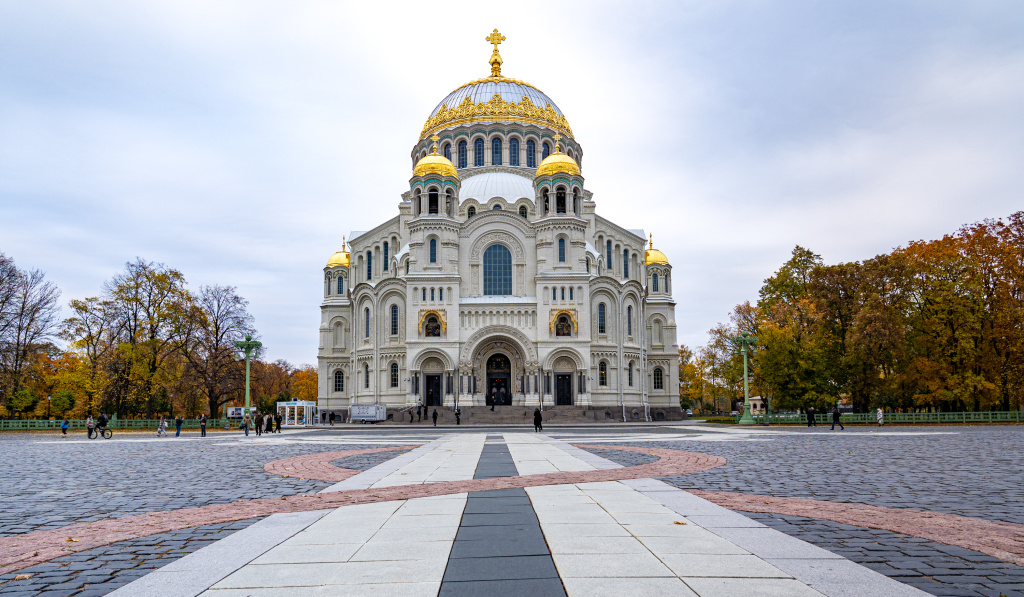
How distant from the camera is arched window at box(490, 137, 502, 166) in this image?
6581 cm

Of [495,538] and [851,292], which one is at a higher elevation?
[851,292]

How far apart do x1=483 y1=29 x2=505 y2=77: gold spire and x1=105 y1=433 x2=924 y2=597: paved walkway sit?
69290mm

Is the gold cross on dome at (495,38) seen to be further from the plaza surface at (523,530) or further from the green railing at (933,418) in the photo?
the plaza surface at (523,530)

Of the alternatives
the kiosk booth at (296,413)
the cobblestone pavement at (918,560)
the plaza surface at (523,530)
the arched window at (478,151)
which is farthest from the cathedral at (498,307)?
the cobblestone pavement at (918,560)

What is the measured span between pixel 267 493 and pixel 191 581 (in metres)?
5.83

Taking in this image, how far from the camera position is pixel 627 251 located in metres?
65.3

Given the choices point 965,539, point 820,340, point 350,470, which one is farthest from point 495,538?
point 820,340

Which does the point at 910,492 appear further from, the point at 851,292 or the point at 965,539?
the point at 851,292

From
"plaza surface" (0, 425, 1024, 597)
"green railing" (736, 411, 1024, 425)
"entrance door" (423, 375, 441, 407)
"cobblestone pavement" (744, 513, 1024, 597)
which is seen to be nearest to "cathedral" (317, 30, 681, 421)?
"entrance door" (423, 375, 441, 407)

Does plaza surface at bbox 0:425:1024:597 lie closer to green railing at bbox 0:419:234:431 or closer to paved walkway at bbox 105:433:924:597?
paved walkway at bbox 105:433:924:597

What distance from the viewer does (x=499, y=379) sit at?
55344 mm

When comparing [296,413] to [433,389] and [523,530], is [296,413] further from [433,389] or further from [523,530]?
[523,530]

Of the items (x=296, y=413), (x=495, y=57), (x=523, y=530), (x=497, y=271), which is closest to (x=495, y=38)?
(x=495, y=57)

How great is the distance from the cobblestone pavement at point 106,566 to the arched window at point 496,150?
197 feet
